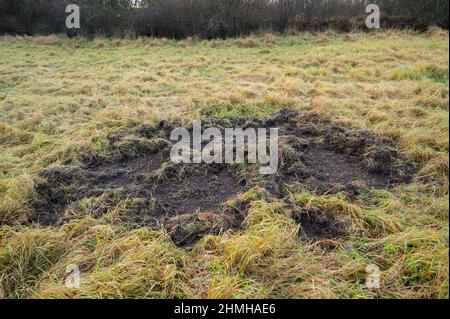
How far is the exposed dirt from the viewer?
2.82 meters

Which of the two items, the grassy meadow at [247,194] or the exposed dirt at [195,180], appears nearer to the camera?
the grassy meadow at [247,194]

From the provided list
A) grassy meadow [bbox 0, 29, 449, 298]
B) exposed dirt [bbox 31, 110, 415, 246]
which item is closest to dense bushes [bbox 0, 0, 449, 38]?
grassy meadow [bbox 0, 29, 449, 298]

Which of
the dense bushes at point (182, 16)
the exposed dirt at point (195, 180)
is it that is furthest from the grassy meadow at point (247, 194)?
the dense bushes at point (182, 16)

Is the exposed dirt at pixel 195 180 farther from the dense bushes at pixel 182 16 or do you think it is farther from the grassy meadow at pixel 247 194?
the dense bushes at pixel 182 16

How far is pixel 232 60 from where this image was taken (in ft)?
32.1

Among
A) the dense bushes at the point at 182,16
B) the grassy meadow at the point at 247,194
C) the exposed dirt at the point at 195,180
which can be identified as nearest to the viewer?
the grassy meadow at the point at 247,194

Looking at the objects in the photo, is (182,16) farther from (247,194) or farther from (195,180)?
(247,194)

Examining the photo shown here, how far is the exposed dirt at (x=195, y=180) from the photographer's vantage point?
2816 mm

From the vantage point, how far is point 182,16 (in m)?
15.0

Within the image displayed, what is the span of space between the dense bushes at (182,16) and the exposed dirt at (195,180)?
10.9 meters

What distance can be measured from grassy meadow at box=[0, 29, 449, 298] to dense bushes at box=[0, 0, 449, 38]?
579cm

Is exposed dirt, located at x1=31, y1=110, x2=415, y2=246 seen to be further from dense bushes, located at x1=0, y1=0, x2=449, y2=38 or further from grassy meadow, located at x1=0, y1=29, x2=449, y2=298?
dense bushes, located at x1=0, y1=0, x2=449, y2=38

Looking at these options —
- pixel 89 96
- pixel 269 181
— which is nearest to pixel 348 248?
pixel 269 181
